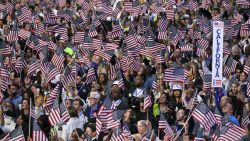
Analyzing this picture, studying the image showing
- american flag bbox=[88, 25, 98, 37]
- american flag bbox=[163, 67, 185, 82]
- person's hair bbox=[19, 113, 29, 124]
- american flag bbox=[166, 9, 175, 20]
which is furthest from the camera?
american flag bbox=[166, 9, 175, 20]

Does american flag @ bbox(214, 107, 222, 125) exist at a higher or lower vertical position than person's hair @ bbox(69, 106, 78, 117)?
higher

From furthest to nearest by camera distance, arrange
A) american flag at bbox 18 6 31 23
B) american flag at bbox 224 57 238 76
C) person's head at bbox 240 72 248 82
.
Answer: american flag at bbox 18 6 31 23, american flag at bbox 224 57 238 76, person's head at bbox 240 72 248 82

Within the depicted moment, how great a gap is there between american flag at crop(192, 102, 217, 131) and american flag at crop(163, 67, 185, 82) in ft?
13.6

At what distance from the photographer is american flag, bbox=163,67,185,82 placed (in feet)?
66.1

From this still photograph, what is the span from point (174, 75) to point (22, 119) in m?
4.71

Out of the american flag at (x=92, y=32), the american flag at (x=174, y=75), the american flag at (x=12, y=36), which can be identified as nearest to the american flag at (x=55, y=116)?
the american flag at (x=174, y=75)

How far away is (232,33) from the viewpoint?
27344 millimetres

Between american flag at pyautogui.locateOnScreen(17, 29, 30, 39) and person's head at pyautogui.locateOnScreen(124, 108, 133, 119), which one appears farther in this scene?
american flag at pyautogui.locateOnScreen(17, 29, 30, 39)

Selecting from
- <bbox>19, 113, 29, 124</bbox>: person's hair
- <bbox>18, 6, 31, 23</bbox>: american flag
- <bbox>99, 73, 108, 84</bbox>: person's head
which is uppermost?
<bbox>19, 113, 29, 124</bbox>: person's hair

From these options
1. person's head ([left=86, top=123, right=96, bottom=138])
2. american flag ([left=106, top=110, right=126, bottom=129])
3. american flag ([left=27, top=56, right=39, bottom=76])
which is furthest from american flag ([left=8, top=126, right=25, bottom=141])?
→ american flag ([left=27, top=56, right=39, bottom=76])

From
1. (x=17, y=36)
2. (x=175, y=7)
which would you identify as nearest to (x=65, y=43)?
(x=17, y=36)

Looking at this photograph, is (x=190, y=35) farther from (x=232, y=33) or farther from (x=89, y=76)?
(x=89, y=76)

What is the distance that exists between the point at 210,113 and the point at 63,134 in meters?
3.27

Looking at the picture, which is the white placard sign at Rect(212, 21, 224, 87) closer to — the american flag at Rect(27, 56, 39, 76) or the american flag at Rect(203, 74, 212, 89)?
the american flag at Rect(203, 74, 212, 89)
